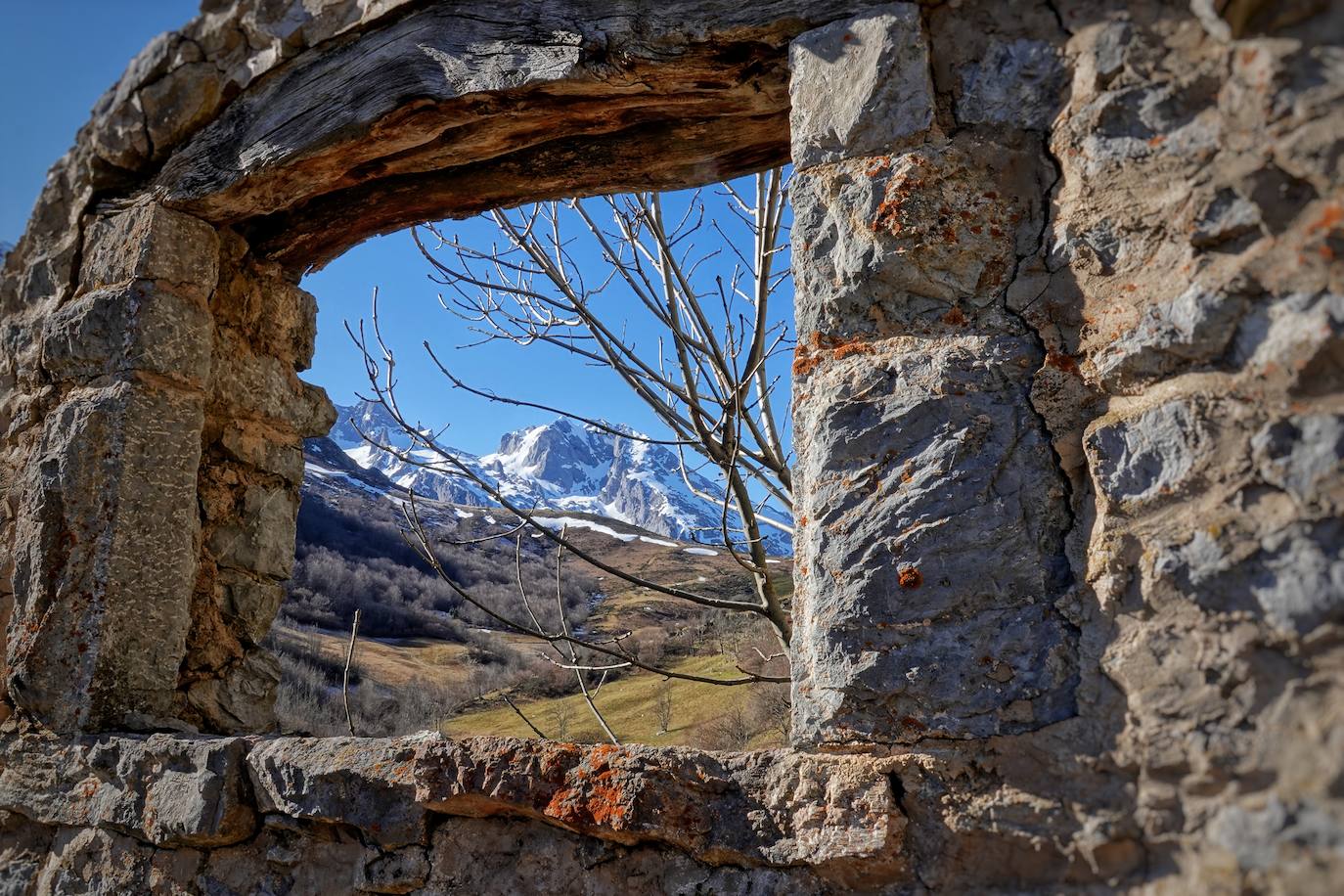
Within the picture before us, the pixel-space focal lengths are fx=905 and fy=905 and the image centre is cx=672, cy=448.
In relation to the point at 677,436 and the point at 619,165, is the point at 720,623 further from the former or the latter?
the point at 619,165

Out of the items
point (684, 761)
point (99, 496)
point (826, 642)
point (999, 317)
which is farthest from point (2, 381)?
point (999, 317)

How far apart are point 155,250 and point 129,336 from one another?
26 centimetres

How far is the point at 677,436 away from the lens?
10.9ft

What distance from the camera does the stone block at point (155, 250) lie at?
2514mm

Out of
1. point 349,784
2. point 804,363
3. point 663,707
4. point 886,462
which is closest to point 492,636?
point 663,707

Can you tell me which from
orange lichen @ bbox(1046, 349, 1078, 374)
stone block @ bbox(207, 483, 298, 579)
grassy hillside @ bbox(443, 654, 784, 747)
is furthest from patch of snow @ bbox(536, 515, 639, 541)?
orange lichen @ bbox(1046, 349, 1078, 374)

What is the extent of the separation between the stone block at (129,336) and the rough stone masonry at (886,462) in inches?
0.5

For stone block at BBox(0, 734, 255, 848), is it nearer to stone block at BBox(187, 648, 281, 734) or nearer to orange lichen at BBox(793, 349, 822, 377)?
stone block at BBox(187, 648, 281, 734)

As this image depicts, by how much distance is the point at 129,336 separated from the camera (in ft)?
8.02

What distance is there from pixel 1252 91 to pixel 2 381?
133 inches

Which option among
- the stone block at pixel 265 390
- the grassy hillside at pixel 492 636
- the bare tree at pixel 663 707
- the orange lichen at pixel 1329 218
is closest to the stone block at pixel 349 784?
the grassy hillside at pixel 492 636

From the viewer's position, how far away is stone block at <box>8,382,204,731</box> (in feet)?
7.57

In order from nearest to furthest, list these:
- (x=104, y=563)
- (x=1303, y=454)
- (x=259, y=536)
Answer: (x=1303, y=454) → (x=104, y=563) → (x=259, y=536)

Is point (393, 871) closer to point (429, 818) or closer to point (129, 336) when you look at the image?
point (429, 818)
